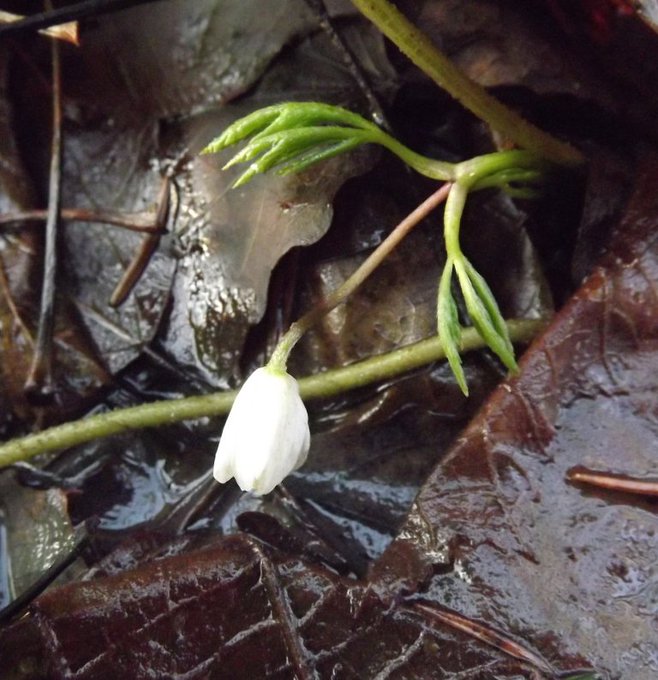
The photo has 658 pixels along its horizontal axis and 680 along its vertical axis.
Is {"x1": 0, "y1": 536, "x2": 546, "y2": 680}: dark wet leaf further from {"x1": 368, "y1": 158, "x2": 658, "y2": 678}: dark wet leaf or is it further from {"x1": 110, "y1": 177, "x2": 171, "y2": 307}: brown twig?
{"x1": 110, "y1": 177, "x2": 171, "y2": 307}: brown twig

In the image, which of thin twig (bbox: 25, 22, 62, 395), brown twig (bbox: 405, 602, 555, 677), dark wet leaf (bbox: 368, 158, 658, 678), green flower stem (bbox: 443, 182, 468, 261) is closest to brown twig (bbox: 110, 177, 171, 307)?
thin twig (bbox: 25, 22, 62, 395)

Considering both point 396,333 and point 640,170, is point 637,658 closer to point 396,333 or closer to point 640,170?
point 396,333

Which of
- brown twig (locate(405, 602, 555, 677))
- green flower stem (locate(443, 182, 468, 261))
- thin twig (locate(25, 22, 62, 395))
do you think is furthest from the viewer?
thin twig (locate(25, 22, 62, 395))

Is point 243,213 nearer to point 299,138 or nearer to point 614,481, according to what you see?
point 299,138

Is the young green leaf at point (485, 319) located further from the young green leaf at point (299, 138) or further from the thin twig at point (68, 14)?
the thin twig at point (68, 14)

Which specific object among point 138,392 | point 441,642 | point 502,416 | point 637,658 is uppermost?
point 138,392

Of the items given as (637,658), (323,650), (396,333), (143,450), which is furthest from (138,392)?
(637,658)
